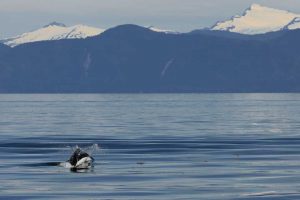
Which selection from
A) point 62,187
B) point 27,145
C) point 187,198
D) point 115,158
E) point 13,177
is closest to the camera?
point 187,198

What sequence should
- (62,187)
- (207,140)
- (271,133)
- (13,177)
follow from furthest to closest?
(271,133)
(207,140)
(13,177)
(62,187)

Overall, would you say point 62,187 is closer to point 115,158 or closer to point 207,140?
point 115,158

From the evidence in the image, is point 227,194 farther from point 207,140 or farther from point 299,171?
point 207,140

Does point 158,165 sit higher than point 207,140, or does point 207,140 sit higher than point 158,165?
point 207,140

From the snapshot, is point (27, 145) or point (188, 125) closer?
point (27, 145)

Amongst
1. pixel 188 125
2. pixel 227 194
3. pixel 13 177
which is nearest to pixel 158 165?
pixel 13 177

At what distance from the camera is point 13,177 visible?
48531 mm

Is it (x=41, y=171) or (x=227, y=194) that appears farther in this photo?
(x=41, y=171)

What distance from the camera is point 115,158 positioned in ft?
212

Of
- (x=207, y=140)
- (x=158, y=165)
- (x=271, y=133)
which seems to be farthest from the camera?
(x=271, y=133)

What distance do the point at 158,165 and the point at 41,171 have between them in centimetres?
794

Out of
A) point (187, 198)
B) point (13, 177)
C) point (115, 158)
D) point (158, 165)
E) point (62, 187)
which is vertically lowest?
point (187, 198)

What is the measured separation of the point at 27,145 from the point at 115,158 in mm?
17572

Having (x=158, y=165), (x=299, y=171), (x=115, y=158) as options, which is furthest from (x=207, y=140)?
(x=299, y=171)
